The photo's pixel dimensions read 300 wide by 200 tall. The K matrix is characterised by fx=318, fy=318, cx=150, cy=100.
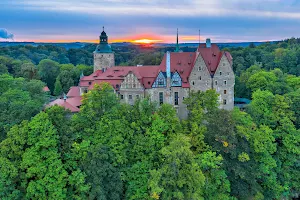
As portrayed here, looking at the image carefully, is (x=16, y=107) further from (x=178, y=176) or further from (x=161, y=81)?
(x=178, y=176)

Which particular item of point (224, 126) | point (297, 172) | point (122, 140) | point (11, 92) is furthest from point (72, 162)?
point (297, 172)

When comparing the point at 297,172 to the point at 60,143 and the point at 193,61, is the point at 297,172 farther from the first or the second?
the point at 60,143

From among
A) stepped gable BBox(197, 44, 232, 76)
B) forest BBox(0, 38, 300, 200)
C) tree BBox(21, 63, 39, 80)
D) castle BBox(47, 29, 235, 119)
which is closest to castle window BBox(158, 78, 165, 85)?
castle BBox(47, 29, 235, 119)

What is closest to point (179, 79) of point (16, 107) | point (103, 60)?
point (103, 60)

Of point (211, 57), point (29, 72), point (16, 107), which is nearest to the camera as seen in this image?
point (16, 107)

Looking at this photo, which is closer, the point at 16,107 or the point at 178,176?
the point at 178,176

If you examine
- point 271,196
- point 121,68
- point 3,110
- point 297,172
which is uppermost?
point 121,68

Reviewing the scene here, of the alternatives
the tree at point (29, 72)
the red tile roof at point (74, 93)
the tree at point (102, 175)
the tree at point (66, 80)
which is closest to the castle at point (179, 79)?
the red tile roof at point (74, 93)
